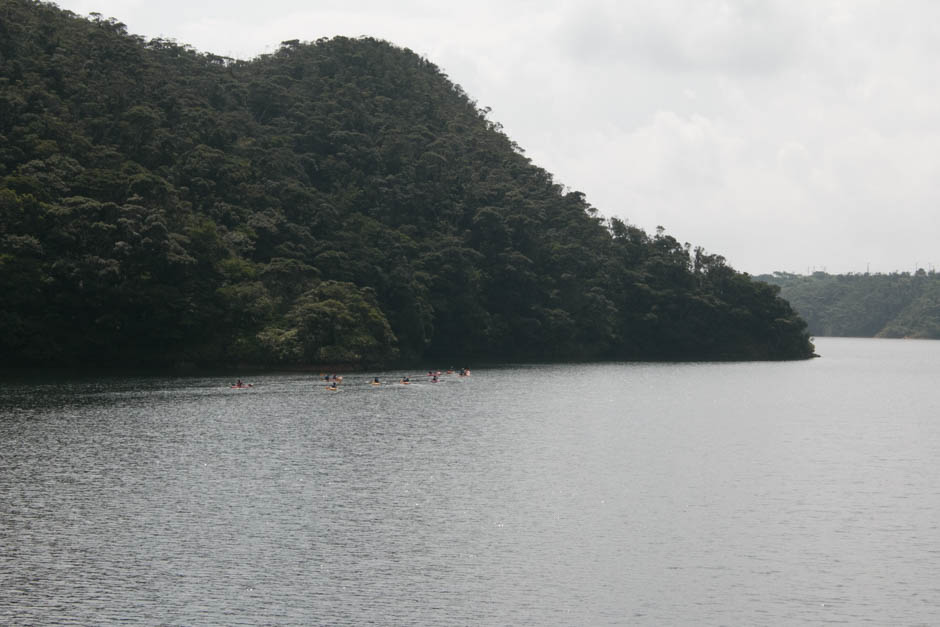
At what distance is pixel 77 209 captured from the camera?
95.2 meters

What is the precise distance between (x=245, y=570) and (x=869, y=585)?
2019cm

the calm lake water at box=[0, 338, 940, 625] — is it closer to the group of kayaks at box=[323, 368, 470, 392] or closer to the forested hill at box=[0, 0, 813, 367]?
the group of kayaks at box=[323, 368, 470, 392]

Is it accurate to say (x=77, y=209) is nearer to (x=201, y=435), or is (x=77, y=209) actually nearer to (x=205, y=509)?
(x=201, y=435)

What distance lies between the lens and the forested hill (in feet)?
316

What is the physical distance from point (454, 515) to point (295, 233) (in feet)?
298

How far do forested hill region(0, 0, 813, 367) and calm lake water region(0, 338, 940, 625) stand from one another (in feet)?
83.6

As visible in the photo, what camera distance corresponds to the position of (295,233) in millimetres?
Result: 122625

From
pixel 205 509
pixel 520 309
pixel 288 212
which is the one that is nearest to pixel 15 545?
pixel 205 509

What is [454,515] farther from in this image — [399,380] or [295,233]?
[295,233]

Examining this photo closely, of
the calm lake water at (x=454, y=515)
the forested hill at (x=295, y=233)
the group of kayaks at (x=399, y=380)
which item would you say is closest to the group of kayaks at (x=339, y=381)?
the group of kayaks at (x=399, y=380)

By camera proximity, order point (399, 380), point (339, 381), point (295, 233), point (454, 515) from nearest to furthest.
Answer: point (454, 515) < point (339, 381) < point (399, 380) < point (295, 233)

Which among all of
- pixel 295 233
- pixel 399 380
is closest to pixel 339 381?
pixel 399 380

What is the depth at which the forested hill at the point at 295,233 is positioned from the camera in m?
96.2

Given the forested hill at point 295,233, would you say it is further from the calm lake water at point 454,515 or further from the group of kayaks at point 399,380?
the calm lake water at point 454,515
